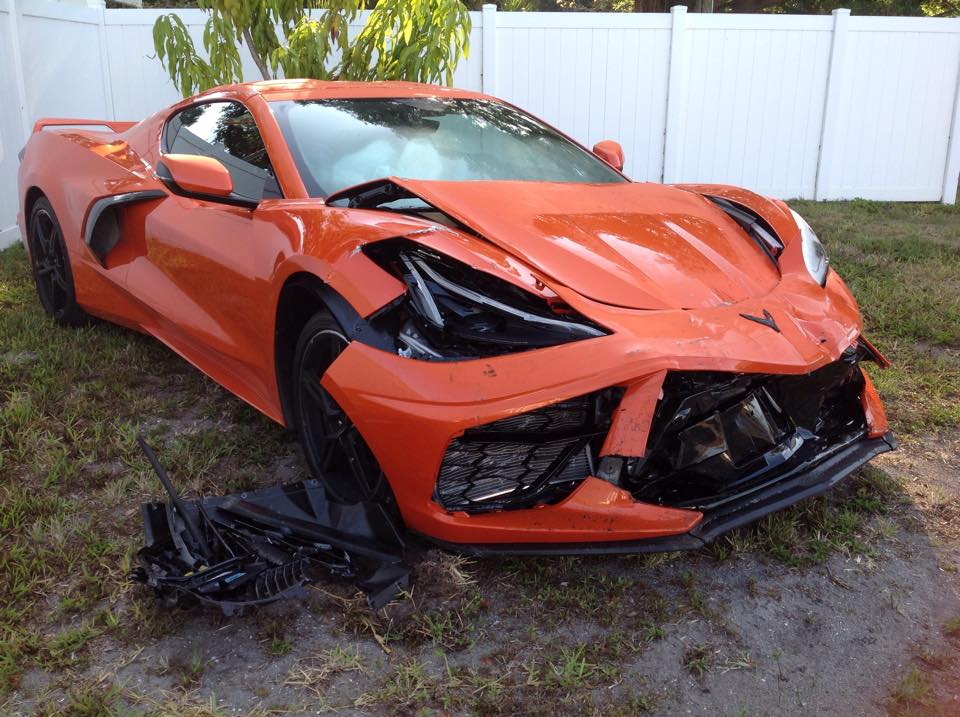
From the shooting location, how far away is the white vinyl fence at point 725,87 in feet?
26.8

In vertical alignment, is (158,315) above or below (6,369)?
above

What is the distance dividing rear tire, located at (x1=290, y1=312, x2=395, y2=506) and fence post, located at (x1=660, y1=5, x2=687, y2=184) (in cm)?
676

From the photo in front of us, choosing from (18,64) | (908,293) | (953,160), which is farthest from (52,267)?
(953,160)

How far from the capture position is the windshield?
303 cm

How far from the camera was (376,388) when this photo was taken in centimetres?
218

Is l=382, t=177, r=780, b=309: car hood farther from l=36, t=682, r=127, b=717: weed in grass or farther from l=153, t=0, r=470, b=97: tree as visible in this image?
l=153, t=0, r=470, b=97: tree

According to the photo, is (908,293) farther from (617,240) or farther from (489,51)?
(489,51)

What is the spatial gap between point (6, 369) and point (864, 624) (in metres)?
3.47

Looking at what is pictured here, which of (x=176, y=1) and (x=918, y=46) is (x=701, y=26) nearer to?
(x=918, y=46)

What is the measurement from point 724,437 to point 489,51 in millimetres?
6769

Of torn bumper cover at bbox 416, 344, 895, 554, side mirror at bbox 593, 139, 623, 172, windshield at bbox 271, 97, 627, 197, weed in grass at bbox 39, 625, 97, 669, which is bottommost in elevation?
weed in grass at bbox 39, 625, 97, 669

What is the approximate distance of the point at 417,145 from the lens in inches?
125

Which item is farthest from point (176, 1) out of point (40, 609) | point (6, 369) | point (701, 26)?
point (40, 609)

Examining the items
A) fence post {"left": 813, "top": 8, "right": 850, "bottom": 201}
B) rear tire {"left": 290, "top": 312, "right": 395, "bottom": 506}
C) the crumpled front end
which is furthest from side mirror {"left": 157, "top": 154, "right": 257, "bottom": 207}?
fence post {"left": 813, "top": 8, "right": 850, "bottom": 201}
